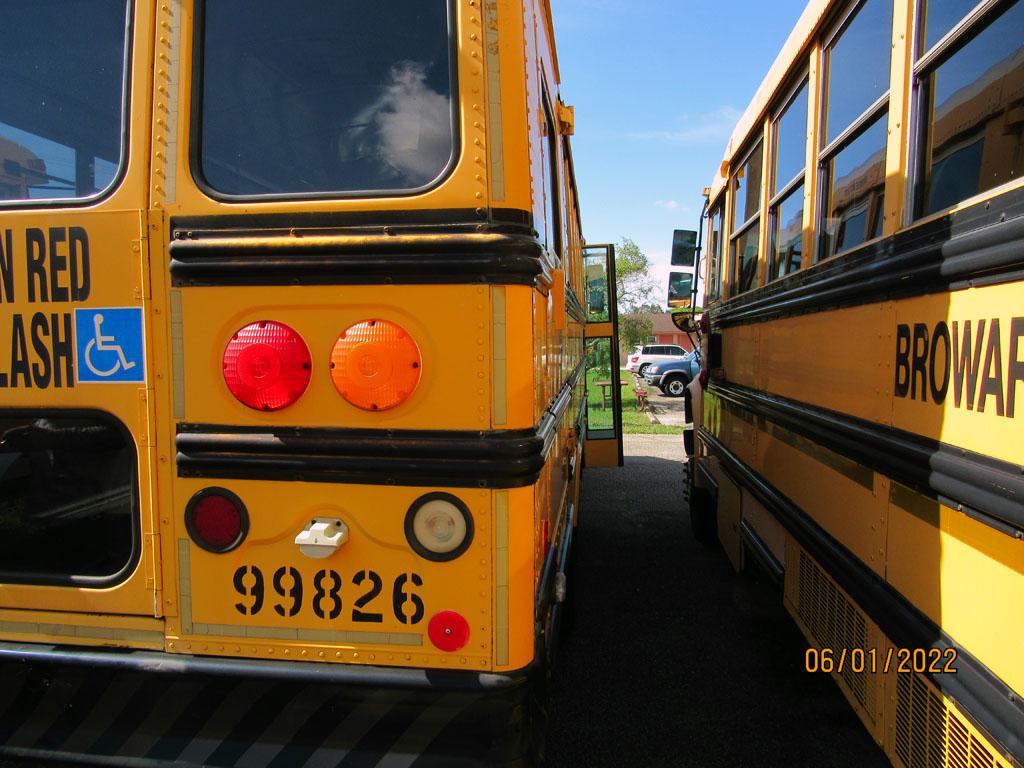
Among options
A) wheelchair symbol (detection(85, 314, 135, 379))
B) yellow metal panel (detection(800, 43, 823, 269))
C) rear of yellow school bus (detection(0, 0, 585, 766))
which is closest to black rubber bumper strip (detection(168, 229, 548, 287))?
rear of yellow school bus (detection(0, 0, 585, 766))

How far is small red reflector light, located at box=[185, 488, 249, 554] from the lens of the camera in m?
1.56

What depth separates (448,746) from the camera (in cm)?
149

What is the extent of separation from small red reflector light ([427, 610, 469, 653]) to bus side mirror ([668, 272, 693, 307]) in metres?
4.38

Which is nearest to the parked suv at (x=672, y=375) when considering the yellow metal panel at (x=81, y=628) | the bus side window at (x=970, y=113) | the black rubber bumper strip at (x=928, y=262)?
the black rubber bumper strip at (x=928, y=262)

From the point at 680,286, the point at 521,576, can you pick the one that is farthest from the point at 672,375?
the point at 521,576

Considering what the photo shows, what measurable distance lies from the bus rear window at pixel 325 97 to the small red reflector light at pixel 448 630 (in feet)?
3.24

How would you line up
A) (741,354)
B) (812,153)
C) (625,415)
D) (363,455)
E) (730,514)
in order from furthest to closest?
1. (625,415)
2. (730,514)
3. (741,354)
4. (812,153)
5. (363,455)

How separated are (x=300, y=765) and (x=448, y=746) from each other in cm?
36

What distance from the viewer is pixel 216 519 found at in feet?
5.17

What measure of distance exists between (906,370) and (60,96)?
2.26 m

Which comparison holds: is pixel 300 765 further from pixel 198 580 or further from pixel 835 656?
pixel 835 656

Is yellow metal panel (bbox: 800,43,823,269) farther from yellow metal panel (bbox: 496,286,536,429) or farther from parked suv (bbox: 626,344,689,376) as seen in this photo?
parked suv (bbox: 626,344,689,376)
